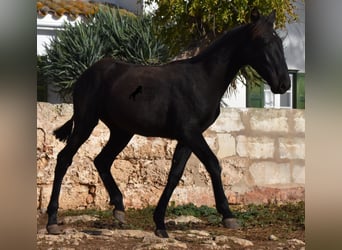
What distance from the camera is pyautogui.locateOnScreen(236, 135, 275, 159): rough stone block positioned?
25.0ft

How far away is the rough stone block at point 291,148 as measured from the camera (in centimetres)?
771

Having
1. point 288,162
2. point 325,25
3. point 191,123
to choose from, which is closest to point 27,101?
point 325,25

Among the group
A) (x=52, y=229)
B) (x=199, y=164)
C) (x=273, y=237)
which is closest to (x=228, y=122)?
(x=199, y=164)

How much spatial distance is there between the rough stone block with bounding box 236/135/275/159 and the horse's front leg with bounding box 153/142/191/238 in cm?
174

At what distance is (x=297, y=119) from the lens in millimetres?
7781

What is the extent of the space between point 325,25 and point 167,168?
3.85 metres

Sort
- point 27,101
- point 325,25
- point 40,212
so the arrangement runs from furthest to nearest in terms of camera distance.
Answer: point 40,212 → point 325,25 → point 27,101

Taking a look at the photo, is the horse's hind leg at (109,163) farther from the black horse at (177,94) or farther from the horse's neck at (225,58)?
the horse's neck at (225,58)

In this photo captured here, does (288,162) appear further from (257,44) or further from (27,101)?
(27,101)

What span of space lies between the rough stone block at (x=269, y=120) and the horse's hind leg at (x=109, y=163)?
1.98 meters

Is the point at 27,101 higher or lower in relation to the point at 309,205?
higher

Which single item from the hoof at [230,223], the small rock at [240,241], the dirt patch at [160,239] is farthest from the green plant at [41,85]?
the small rock at [240,241]

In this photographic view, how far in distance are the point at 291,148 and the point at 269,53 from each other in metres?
2.28

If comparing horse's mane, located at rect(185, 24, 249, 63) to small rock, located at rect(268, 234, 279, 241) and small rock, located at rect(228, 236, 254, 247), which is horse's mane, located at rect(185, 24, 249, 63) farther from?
small rock, located at rect(268, 234, 279, 241)
